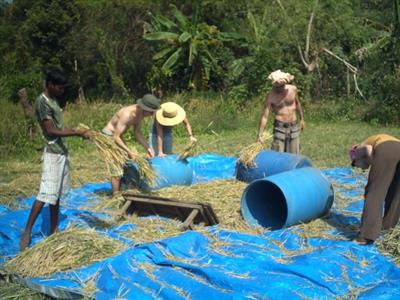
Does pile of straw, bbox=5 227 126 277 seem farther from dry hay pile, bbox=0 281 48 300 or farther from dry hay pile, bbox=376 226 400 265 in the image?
dry hay pile, bbox=376 226 400 265

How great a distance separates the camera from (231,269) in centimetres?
489

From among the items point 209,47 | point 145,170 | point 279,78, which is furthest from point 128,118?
point 209,47

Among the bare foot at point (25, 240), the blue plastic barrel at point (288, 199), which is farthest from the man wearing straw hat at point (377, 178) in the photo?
the bare foot at point (25, 240)

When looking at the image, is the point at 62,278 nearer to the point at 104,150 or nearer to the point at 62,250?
the point at 62,250

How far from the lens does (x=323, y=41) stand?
67.1 feet

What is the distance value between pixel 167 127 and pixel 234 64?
12701 mm

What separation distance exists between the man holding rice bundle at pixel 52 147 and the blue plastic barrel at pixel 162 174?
1.95m

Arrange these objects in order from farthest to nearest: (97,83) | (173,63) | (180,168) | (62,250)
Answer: (97,83)
(173,63)
(180,168)
(62,250)

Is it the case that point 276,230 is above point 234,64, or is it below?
below

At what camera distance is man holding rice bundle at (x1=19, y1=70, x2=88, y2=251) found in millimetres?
5512

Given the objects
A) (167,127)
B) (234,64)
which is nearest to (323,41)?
(234,64)

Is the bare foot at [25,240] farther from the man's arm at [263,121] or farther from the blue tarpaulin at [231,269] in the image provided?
the man's arm at [263,121]

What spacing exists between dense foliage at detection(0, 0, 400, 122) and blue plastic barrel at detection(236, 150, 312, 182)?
365 inches

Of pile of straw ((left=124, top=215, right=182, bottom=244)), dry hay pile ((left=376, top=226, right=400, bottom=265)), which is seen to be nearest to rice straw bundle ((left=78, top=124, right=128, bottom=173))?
pile of straw ((left=124, top=215, right=182, bottom=244))
